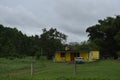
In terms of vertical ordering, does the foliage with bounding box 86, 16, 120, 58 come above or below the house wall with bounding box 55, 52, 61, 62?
above

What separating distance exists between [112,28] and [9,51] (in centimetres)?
3170

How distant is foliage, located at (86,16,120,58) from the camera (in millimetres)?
72688

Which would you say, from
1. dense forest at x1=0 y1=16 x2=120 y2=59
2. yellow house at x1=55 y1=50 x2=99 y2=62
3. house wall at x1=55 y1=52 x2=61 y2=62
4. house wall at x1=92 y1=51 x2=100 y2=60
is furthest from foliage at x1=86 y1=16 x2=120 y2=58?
house wall at x1=55 y1=52 x2=61 y2=62

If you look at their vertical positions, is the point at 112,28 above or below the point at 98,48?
Answer: above

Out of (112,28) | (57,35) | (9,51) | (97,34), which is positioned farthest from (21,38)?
(112,28)

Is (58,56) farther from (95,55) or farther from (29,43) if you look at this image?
(29,43)

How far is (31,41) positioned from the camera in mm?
100688

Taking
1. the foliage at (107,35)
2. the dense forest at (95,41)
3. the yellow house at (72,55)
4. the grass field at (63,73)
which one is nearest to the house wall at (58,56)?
the yellow house at (72,55)

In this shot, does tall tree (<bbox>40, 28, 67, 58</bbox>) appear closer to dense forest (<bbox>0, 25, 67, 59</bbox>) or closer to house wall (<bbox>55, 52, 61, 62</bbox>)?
dense forest (<bbox>0, 25, 67, 59</bbox>)

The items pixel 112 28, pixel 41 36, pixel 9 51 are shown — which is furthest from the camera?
pixel 9 51

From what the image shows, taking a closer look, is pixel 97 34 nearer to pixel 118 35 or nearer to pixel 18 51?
pixel 118 35

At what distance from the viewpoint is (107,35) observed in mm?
75562

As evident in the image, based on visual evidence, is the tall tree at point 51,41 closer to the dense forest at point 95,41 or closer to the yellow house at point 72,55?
the dense forest at point 95,41

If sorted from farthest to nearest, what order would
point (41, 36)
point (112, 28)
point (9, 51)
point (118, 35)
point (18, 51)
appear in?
point (18, 51)
point (9, 51)
point (41, 36)
point (112, 28)
point (118, 35)
